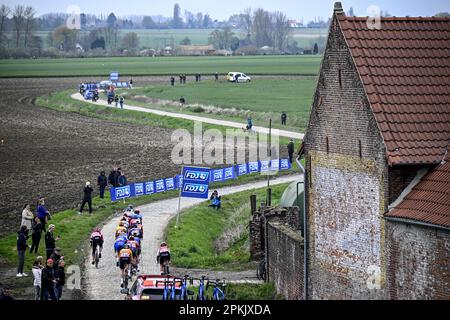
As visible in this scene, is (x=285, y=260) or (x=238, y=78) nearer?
(x=285, y=260)

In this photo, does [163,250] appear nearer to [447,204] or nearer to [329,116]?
[329,116]

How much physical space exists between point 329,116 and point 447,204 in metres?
4.58

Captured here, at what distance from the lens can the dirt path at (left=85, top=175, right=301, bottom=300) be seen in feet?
108

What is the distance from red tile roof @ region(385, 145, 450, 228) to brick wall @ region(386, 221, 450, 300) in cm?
23

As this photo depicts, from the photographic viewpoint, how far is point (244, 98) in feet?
355

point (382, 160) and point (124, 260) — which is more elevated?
point (382, 160)

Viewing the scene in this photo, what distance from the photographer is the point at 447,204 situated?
2344 cm

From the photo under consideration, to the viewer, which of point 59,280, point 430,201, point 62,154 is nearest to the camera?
point 430,201

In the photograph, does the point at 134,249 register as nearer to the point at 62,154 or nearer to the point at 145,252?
the point at 145,252

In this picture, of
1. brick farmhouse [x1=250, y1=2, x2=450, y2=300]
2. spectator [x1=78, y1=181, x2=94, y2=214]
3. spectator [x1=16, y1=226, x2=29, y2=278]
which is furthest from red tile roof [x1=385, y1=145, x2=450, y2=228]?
spectator [x1=78, y1=181, x2=94, y2=214]

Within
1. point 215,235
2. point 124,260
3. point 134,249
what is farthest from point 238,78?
point 124,260

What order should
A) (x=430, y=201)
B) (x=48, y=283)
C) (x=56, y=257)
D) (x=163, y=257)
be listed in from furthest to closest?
1. (x=163, y=257)
2. (x=56, y=257)
3. (x=48, y=283)
4. (x=430, y=201)

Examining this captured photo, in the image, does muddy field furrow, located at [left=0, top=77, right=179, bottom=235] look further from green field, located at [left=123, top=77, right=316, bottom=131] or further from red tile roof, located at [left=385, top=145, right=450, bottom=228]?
red tile roof, located at [left=385, top=145, right=450, bottom=228]

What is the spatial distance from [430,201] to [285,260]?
7.79 metres
